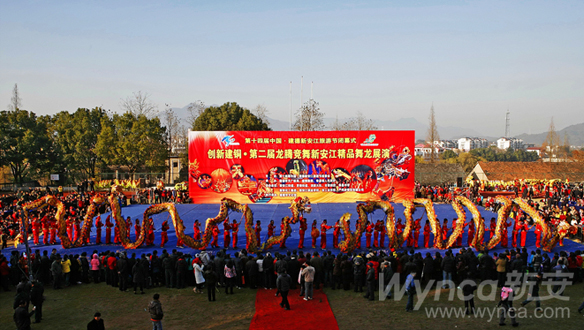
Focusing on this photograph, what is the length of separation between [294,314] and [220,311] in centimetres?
164

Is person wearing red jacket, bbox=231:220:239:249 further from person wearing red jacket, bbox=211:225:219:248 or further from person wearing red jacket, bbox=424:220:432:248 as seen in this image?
person wearing red jacket, bbox=424:220:432:248

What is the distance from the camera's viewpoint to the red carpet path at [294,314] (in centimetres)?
828

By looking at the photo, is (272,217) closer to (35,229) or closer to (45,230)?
(45,230)

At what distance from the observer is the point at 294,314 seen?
884cm

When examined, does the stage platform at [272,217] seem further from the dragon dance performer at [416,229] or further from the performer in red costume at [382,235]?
the dragon dance performer at [416,229]

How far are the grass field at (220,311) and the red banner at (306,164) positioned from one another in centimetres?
1491

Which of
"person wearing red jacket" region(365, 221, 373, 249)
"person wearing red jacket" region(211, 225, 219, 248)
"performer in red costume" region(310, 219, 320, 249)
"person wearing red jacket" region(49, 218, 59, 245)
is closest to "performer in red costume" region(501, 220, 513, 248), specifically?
"person wearing red jacket" region(365, 221, 373, 249)

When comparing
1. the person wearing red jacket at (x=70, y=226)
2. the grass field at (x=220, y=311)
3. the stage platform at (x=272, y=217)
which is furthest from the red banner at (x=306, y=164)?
the grass field at (x=220, y=311)

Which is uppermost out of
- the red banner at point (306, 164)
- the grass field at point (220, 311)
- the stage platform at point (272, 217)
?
the red banner at point (306, 164)

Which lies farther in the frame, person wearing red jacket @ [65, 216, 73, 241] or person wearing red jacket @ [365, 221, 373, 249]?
person wearing red jacket @ [65, 216, 73, 241]

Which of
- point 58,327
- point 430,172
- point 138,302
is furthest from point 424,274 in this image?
point 430,172

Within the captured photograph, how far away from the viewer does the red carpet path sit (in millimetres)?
8283

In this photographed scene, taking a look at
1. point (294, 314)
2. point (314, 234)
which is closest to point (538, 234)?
point (314, 234)

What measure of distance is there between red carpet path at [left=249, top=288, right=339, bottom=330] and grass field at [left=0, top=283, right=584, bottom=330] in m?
0.15
